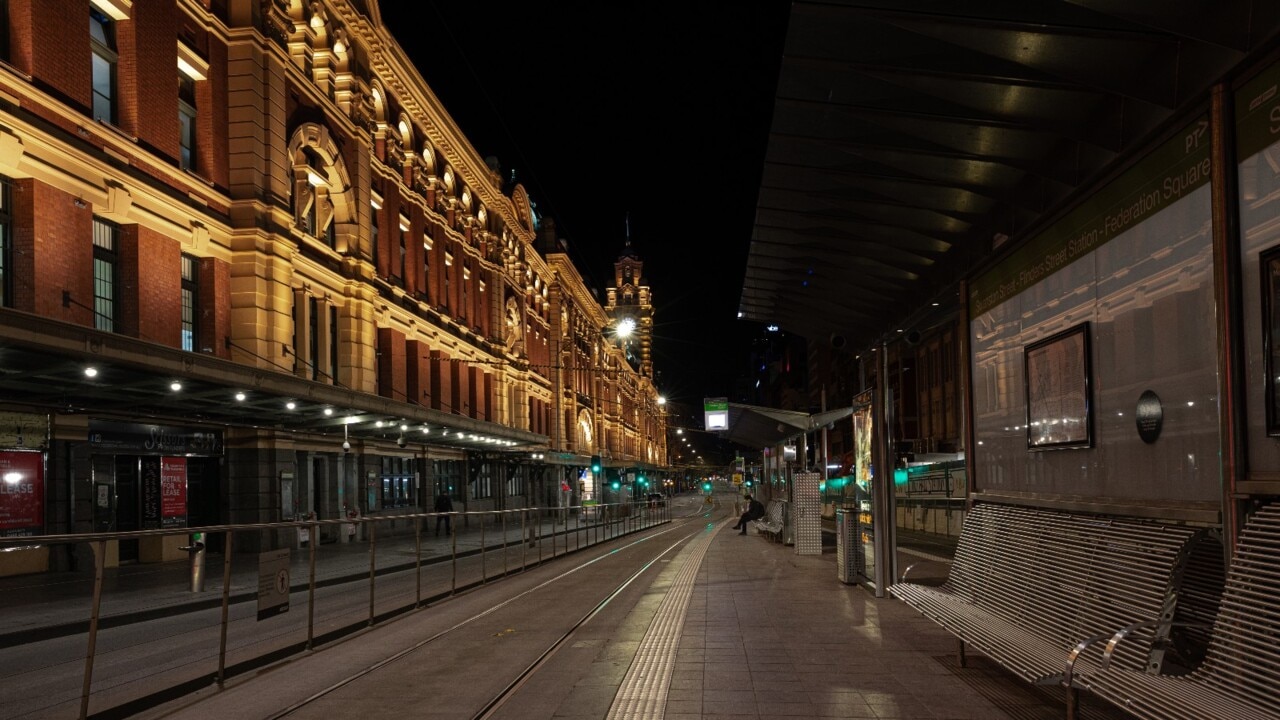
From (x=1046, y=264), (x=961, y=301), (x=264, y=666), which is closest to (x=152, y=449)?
(x=264, y=666)

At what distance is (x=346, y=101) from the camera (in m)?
33.5

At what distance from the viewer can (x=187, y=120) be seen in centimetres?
2473

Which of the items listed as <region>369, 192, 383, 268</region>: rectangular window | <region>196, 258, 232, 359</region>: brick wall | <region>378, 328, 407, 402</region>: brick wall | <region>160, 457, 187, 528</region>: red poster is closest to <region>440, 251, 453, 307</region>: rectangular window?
<region>378, 328, 407, 402</region>: brick wall

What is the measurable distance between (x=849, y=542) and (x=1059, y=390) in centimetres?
709

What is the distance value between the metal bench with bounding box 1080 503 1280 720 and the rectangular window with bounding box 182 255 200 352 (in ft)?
76.7

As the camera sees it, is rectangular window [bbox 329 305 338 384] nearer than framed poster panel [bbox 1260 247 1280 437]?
No

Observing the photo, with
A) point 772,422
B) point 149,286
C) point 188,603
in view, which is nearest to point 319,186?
point 149,286

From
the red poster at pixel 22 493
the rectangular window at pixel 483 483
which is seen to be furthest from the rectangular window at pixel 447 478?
the red poster at pixel 22 493

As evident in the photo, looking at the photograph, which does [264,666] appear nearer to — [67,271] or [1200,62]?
[1200,62]

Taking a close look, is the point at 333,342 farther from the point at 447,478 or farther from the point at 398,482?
the point at 447,478

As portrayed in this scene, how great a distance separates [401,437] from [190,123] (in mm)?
11510

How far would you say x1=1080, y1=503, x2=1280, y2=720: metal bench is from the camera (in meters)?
4.61

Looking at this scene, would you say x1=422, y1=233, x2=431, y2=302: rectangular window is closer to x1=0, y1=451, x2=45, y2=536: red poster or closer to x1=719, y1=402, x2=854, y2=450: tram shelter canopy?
x1=719, y1=402, x2=854, y2=450: tram shelter canopy

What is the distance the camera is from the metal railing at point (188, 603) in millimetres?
6102
